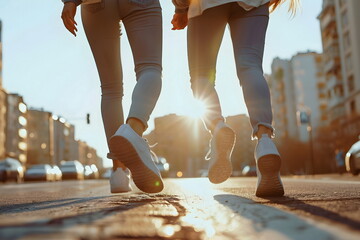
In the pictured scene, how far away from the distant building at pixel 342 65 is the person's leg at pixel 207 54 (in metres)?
43.5

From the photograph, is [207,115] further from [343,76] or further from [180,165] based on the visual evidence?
[180,165]

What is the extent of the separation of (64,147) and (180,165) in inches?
1773

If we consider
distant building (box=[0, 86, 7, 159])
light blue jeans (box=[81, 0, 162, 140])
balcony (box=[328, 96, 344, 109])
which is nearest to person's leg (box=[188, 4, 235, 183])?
light blue jeans (box=[81, 0, 162, 140])

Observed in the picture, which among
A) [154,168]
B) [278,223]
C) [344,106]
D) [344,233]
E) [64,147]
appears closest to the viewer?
[344,233]

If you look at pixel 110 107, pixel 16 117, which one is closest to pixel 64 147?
pixel 16 117

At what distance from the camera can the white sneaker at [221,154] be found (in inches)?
140

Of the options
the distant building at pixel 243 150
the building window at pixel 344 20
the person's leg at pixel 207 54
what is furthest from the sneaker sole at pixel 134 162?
the distant building at pixel 243 150

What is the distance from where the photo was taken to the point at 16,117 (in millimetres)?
86625

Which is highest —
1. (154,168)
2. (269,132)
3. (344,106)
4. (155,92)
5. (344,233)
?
(344,106)

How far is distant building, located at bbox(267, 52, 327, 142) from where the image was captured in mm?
87625

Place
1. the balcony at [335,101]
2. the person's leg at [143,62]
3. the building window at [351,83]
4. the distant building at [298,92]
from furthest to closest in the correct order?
the distant building at [298,92] → the balcony at [335,101] → the building window at [351,83] → the person's leg at [143,62]

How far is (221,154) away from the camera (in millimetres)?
3564

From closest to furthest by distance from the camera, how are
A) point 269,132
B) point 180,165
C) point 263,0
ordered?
point 269,132, point 263,0, point 180,165

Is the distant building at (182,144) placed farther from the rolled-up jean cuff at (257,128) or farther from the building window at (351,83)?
the rolled-up jean cuff at (257,128)
